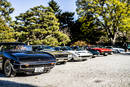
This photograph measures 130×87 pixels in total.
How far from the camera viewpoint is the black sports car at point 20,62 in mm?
4816

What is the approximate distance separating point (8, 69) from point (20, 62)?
2.62 feet

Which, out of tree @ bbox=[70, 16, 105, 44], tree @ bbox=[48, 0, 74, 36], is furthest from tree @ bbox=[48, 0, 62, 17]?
tree @ bbox=[70, 16, 105, 44]

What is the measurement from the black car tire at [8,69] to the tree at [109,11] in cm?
2132

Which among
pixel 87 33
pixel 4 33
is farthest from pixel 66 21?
pixel 4 33

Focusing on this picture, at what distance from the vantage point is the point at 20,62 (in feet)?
15.6

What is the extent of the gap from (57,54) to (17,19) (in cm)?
1953

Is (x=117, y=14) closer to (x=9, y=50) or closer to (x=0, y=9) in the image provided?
(x=0, y=9)

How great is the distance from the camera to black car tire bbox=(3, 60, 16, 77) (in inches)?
199

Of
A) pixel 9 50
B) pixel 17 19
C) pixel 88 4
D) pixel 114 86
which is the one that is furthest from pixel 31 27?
pixel 114 86

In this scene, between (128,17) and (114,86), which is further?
(128,17)

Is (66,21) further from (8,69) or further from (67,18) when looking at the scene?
(8,69)

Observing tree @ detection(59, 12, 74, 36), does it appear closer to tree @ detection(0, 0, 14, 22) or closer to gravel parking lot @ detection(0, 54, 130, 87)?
tree @ detection(0, 0, 14, 22)

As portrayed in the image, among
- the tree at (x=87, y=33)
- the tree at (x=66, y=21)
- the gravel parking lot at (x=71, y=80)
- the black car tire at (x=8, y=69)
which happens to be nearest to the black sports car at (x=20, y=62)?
the black car tire at (x=8, y=69)

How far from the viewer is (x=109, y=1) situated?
2347cm
